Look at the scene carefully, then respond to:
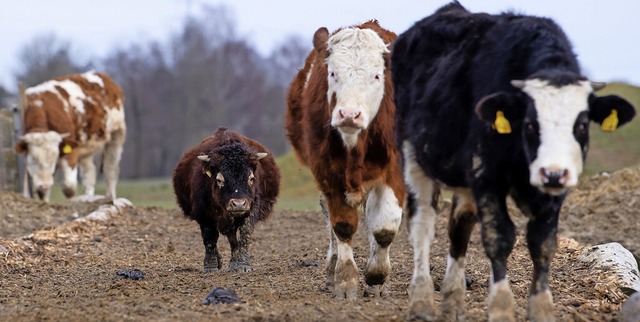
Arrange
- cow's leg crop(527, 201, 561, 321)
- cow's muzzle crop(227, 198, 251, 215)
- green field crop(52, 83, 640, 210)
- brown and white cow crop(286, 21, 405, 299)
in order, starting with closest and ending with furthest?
cow's leg crop(527, 201, 561, 321)
brown and white cow crop(286, 21, 405, 299)
cow's muzzle crop(227, 198, 251, 215)
green field crop(52, 83, 640, 210)

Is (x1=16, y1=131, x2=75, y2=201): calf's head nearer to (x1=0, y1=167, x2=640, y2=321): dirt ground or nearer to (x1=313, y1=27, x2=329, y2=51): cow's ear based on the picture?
(x1=0, y1=167, x2=640, y2=321): dirt ground

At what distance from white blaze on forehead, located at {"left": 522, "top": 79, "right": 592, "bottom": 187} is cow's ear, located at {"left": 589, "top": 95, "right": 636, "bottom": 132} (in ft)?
0.47

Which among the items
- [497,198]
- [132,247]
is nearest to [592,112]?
[497,198]

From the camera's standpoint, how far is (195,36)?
252 feet

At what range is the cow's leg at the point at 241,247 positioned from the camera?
11263mm

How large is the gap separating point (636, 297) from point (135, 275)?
524 centimetres

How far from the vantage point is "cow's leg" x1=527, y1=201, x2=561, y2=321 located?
20.9ft

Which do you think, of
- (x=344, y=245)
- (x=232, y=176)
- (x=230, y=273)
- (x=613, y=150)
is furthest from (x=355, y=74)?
(x=613, y=150)

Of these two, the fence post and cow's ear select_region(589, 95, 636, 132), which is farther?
the fence post

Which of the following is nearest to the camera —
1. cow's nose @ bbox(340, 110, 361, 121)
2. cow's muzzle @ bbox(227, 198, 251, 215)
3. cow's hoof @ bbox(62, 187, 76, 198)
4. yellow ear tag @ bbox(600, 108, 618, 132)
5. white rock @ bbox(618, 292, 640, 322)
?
yellow ear tag @ bbox(600, 108, 618, 132)

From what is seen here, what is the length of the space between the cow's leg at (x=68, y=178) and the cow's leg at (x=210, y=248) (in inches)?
463

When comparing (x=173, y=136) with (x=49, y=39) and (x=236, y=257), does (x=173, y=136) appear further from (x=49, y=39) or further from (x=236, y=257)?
(x=236, y=257)

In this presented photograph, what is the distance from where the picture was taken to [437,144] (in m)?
6.92

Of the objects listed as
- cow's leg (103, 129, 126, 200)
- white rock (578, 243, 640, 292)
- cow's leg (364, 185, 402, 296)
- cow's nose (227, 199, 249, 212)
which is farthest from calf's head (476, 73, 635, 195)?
cow's leg (103, 129, 126, 200)
